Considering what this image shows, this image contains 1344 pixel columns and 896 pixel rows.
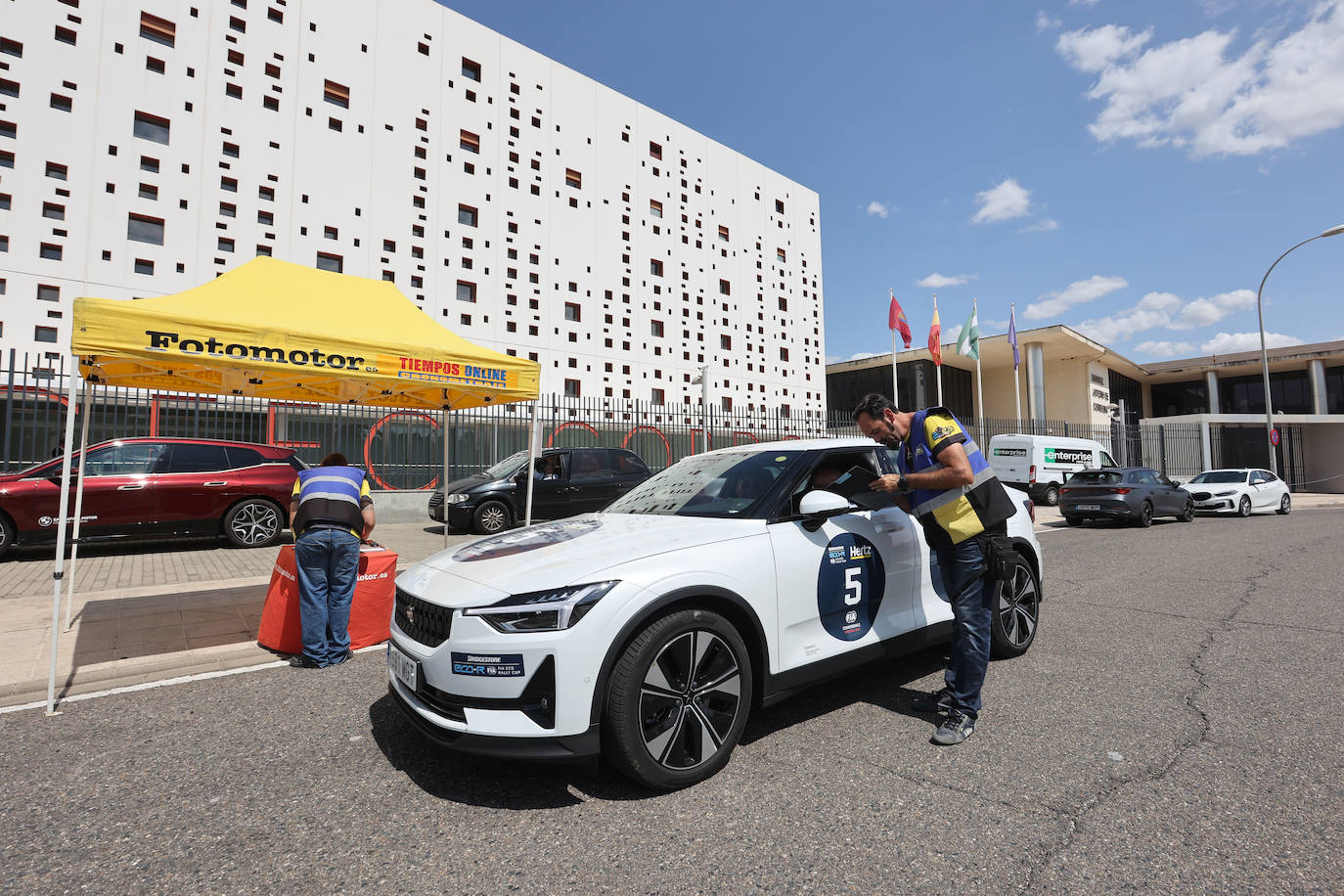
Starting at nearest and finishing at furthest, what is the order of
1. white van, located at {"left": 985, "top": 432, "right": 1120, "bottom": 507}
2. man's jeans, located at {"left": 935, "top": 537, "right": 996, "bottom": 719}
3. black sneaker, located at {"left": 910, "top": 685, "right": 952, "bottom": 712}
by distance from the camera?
man's jeans, located at {"left": 935, "top": 537, "right": 996, "bottom": 719} < black sneaker, located at {"left": 910, "top": 685, "right": 952, "bottom": 712} < white van, located at {"left": 985, "top": 432, "right": 1120, "bottom": 507}

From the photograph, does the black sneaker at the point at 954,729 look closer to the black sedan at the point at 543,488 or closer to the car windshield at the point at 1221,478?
the black sedan at the point at 543,488

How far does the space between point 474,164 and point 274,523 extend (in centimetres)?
2844

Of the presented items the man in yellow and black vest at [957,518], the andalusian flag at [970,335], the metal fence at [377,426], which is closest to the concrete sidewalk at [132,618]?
the metal fence at [377,426]

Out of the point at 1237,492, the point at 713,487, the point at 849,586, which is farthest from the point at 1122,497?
the point at 713,487

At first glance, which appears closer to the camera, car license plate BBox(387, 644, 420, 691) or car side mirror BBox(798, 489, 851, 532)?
car license plate BBox(387, 644, 420, 691)

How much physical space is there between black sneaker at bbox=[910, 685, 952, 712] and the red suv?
1016cm

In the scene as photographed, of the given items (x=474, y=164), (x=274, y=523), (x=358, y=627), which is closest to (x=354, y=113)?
(x=474, y=164)

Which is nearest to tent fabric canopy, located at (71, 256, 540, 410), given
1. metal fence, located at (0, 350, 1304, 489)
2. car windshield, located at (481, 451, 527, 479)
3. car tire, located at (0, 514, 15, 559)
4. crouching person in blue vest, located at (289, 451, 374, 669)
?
crouching person in blue vest, located at (289, 451, 374, 669)

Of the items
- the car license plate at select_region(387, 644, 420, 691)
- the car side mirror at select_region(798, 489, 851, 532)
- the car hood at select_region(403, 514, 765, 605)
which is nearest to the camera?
the car hood at select_region(403, 514, 765, 605)

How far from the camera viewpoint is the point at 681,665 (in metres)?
2.85

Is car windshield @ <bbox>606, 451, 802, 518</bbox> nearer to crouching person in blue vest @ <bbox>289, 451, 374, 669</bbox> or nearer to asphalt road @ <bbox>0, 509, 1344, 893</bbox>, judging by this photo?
asphalt road @ <bbox>0, 509, 1344, 893</bbox>

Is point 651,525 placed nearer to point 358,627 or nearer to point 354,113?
point 358,627

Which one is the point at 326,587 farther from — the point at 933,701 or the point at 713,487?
the point at 933,701

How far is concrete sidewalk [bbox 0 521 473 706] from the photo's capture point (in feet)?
14.9
